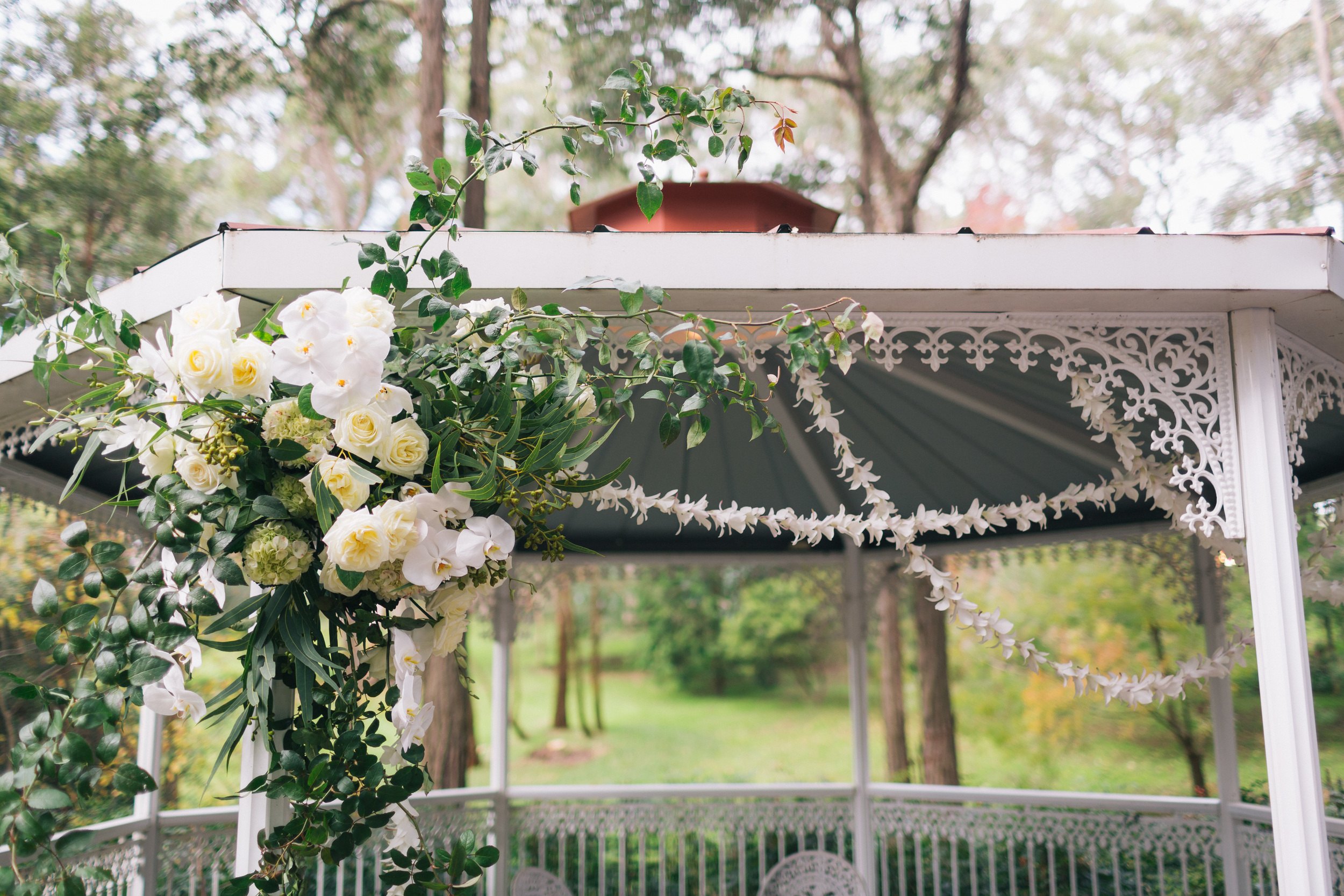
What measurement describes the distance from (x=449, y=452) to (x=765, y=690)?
47.5 feet

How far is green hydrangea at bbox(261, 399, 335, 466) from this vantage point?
1.46 m

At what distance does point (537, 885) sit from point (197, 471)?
4.13 metres

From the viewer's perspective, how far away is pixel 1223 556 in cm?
233

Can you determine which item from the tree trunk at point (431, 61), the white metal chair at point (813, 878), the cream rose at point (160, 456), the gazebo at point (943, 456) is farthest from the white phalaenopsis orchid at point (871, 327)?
the tree trunk at point (431, 61)

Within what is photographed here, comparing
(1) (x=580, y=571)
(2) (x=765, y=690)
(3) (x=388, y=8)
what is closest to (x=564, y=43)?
(3) (x=388, y=8)

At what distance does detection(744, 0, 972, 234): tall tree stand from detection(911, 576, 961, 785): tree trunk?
379cm

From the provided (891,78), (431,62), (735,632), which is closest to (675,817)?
(431,62)

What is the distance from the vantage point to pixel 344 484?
1408 mm

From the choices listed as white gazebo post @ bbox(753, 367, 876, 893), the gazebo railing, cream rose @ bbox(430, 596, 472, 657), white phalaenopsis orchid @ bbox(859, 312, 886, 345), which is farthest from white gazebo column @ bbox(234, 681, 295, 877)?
white gazebo post @ bbox(753, 367, 876, 893)

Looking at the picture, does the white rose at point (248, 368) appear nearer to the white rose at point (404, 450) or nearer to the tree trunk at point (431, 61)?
the white rose at point (404, 450)

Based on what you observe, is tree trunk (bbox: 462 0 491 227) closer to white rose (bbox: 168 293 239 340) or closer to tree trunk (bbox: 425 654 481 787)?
tree trunk (bbox: 425 654 481 787)

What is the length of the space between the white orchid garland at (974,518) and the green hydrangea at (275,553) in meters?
0.75

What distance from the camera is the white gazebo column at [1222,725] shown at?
4504 mm

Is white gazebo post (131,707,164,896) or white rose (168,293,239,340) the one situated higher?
white rose (168,293,239,340)
